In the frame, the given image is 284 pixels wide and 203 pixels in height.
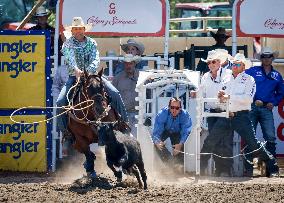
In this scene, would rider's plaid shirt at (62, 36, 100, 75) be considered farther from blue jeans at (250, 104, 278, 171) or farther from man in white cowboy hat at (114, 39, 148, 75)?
blue jeans at (250, 104, 278, 171)

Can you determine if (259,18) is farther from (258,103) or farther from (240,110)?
(240,110)

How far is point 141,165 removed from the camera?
13320 mm

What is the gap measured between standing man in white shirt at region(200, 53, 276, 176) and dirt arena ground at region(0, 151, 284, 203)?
0.58m

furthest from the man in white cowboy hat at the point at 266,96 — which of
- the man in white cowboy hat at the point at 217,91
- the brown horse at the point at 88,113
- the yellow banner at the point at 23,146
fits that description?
the yellow banner at the point at 23,146

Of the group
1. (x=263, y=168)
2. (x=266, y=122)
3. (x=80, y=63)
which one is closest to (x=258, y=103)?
(x=266, y=122)

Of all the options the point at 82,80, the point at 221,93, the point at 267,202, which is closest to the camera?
the point at 267,202

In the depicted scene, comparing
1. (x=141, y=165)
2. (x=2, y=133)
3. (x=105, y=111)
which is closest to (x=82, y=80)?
(x=105, y=111)

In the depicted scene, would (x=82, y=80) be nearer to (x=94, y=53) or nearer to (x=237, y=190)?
(x=94, y=53)

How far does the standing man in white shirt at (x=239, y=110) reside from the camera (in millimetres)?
15070

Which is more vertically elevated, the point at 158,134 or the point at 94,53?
the point at 94,53

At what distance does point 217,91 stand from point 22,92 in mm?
3184

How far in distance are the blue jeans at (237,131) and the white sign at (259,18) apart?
1.68 m

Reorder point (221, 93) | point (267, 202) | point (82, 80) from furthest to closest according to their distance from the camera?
1. point (221, 93)
2. point (82, 80)
3. point (267, 202)

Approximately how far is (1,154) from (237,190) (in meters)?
4.79
